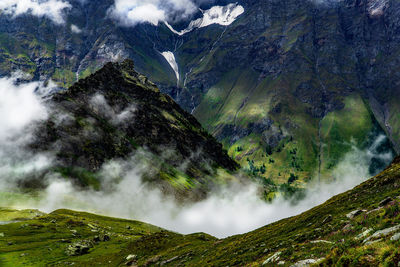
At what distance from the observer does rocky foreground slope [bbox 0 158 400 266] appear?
21766mm

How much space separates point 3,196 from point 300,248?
218179mm

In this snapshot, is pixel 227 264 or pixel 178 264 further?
pixel 178 264

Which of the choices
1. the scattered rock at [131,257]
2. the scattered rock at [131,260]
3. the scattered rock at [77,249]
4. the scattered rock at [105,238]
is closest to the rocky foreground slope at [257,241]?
the scattered rock at [77,249]

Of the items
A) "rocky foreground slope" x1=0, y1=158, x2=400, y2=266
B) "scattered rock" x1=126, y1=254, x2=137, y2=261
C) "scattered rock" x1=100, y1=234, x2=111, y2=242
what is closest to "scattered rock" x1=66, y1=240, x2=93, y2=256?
"rocky foreground slope" x1=0, y1=158, x2=400, y2=266

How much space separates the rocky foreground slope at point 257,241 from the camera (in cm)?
2177

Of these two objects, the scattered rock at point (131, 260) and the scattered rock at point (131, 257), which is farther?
the scattered rock at point (131, 257)

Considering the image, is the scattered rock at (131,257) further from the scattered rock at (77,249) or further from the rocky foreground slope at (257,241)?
the scattered rock at (77,249)

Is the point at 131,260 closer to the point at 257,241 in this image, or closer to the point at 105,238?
the point at 257,241

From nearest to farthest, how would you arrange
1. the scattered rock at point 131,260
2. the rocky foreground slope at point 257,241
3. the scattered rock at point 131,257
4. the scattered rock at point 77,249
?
the rocky foreground slope at point 257,241, the scattered rock at point 131,260, the scattered rock at point 131,257, the scattered rock at point 77,249

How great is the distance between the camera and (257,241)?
2009 inches

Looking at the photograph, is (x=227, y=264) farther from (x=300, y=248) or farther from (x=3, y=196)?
(x=3, y=196)

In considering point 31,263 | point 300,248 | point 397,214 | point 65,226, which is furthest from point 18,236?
point 397,214

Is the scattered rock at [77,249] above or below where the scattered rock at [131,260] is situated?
above

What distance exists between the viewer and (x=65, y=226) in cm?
13788
